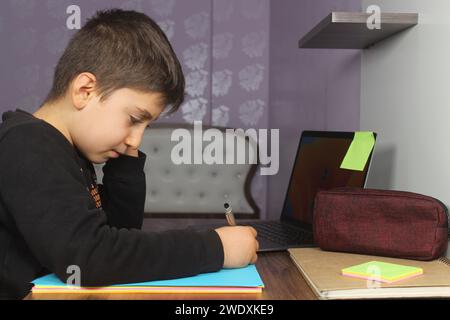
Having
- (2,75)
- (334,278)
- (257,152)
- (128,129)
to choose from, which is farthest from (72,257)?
(2,75)

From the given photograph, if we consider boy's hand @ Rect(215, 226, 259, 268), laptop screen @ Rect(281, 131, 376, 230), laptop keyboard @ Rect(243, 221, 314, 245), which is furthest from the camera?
laptop screen @ Rect(281, 131, 376, 230)

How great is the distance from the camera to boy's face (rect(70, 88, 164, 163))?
2.67 feet

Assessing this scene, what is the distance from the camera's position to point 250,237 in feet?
2.62

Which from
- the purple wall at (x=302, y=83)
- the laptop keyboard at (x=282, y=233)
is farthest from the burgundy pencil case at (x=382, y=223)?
the purple wall at (x=302, y=83)

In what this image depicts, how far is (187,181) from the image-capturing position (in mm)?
2551

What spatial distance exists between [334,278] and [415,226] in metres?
0.20

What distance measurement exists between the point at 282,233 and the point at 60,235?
613 millimetres

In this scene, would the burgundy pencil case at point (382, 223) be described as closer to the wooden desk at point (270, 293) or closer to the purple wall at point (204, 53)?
the wooden desk at point (270, 293)

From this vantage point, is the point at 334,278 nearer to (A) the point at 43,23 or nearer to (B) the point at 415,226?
(B) the point at 415,226

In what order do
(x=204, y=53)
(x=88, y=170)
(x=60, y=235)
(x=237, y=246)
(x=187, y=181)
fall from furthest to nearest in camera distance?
1. (x=204, y=53)
2. (x=187, y=181)
3. (x=88, y=170)
4. (x=237, y=246)
5. (x=60, y=235)

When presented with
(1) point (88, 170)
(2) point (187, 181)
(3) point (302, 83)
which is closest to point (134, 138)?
(1) point (88, 170)

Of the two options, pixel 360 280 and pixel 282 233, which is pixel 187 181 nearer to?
pixel 282 233

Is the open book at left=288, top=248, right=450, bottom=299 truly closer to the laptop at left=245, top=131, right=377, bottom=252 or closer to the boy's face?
the laptop at left=245, top=131, right=377, bottom=252

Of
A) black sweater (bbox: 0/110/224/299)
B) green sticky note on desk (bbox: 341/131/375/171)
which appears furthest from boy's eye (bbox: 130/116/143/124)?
green sticky note on desk (bbox: 341/131/375/171)
